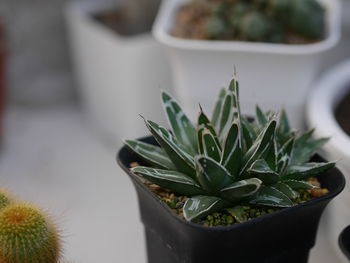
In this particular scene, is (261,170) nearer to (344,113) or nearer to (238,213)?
(238,213)


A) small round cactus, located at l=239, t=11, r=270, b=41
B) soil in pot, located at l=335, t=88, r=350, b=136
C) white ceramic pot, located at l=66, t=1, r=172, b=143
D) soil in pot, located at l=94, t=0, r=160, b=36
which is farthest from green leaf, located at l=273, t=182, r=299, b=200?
soil in pot, located at l=94, t=0, r=160, b=36

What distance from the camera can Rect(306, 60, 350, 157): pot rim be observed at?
1006 mm

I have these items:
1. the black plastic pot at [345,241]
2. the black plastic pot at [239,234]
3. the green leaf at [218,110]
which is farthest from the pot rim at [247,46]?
the black plastic pot at [345,241]

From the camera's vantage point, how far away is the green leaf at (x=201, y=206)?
2.57 feet

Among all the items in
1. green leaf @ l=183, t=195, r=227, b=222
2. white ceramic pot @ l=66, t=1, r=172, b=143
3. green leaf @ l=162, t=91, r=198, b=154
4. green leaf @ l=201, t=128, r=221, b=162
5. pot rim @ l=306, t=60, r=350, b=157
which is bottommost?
white ceramic pot @ l=66, t=1, r=172, b=143

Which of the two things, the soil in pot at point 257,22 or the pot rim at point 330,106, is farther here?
the soil in pot at point 257,22

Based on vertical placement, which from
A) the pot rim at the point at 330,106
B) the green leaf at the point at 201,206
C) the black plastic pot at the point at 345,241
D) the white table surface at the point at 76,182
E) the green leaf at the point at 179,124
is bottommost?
the white table surface at the point at 76,182

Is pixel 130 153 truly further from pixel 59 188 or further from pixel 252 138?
pixel 59 188

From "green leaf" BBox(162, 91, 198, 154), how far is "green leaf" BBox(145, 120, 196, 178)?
5 cm

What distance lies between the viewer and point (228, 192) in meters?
0.81

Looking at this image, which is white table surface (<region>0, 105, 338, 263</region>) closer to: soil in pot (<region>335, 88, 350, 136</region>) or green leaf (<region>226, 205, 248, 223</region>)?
soil in pot (<region>335, 88, 350, 136</region>)

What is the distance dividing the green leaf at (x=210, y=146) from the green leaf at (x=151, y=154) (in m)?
0.08

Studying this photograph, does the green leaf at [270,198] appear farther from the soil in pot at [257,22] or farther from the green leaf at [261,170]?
the soil in pot at [257,22]

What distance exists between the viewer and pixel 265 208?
85cm
